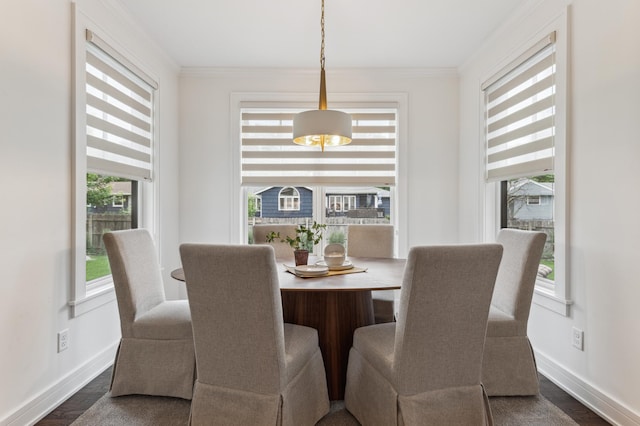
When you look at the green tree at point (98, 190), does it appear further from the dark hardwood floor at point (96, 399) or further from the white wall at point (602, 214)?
the white wall at point (602, 214)

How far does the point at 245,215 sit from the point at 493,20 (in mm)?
2862

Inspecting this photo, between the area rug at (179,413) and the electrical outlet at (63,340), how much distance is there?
0.37 m

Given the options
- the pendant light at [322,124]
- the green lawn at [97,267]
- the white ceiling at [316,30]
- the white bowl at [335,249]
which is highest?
the white ceiling at [316,30]

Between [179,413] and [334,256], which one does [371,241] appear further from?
[179,413]

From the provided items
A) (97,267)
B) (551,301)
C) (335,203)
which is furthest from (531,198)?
(97,267)

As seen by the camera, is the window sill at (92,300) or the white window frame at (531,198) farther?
the white window frame at (531,198)

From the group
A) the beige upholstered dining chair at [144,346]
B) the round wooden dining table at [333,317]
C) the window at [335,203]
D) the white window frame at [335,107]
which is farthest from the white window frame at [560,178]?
the beige upholstered dining chair at [144,346]

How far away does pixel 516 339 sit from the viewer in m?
2.12

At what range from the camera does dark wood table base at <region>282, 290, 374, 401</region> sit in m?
2.13

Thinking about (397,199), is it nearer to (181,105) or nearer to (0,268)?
(181,105)

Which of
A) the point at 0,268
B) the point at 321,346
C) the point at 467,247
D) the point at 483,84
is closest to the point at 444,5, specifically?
the point at 483,84

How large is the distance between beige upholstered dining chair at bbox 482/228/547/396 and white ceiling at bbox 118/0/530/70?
181cm

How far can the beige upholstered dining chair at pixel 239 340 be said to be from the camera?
1.47 meters

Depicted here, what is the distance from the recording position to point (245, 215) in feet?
13.0
